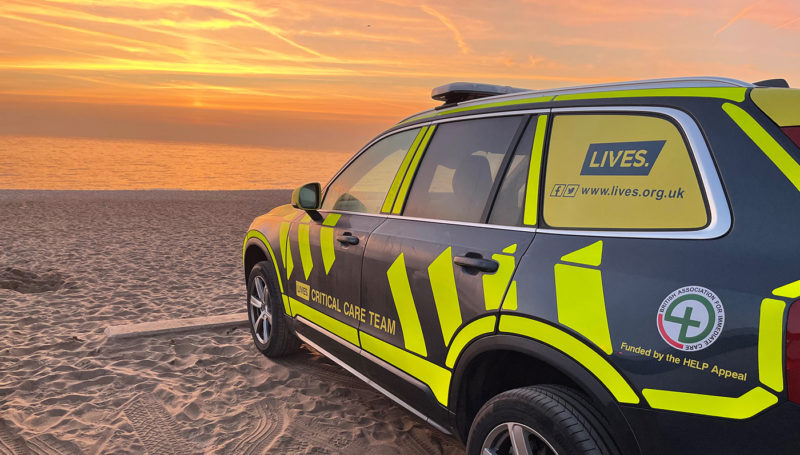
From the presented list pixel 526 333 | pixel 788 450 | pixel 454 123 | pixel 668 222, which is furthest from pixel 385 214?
pixel 788 450

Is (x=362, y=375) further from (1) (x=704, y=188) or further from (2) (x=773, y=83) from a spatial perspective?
(2) (x=773, y=83)

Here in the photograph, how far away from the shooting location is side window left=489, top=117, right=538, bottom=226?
2.46 meters

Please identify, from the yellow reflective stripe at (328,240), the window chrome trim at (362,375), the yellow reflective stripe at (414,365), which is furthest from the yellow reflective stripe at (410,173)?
the window chrome trim at (362,375)

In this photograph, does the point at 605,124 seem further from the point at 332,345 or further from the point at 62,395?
the point at 62,395

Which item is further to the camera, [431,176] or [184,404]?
[184,404]

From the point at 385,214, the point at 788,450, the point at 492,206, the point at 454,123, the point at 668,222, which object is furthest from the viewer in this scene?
the point at 385,214

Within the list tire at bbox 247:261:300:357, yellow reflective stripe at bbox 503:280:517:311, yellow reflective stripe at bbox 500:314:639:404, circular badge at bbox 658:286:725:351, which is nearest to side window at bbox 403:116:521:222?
yellow reflective stripe at bbox 503:280:517:311

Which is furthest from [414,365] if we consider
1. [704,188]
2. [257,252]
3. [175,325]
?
[175,325]

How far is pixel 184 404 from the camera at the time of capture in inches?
152

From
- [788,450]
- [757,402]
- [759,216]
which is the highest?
[759,216]

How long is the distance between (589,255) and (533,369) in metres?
0.63

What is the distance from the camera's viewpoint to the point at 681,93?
204 cm

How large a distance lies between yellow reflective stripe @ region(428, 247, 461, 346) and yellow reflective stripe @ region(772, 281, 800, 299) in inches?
47.3

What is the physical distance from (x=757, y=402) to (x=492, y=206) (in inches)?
50.5
